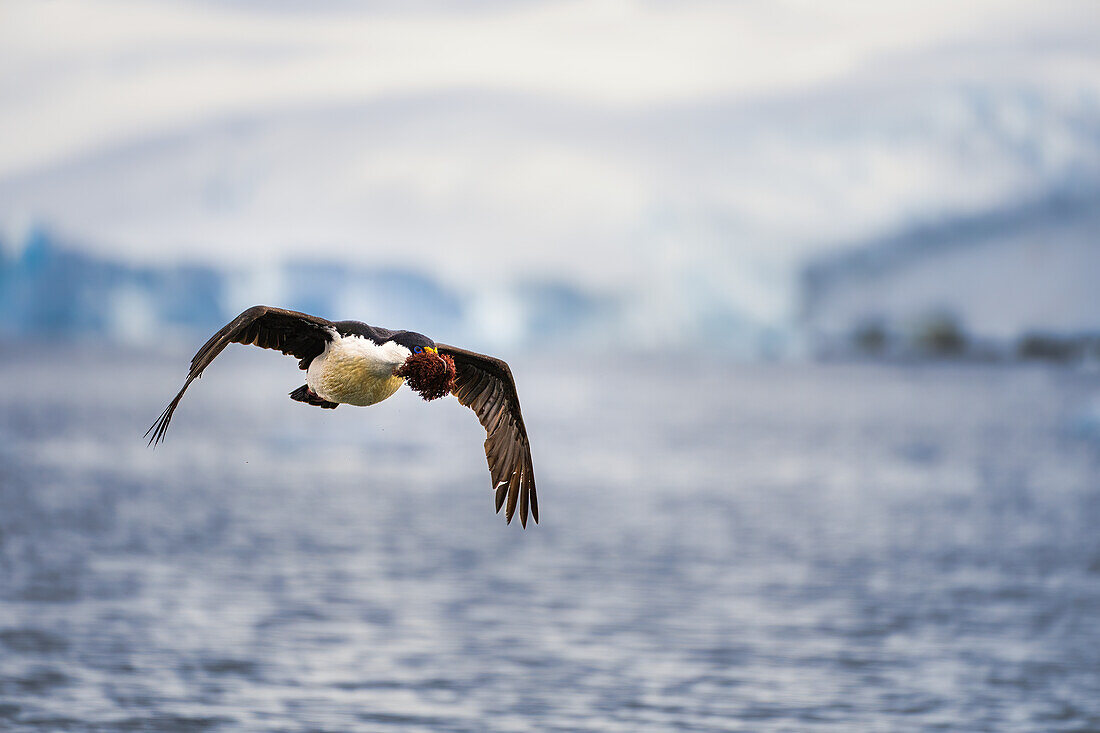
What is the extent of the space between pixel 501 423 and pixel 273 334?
3079 mm

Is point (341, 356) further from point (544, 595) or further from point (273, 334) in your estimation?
point (544, 595)

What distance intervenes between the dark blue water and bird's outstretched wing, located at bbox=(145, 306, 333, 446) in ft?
70.2

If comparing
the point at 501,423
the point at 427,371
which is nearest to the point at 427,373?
the point at 427,371

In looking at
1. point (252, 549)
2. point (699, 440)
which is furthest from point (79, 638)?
point (699, 440)

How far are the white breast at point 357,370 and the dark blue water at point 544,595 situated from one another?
2191 cm

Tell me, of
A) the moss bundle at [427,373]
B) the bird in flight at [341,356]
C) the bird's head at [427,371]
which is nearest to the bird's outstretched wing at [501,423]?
the bird in flight at [341,356]

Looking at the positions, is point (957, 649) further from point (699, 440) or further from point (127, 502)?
point (699, 440)

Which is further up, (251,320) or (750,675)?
(251,320)

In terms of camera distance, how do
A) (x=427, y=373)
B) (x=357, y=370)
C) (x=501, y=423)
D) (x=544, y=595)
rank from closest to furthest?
(x=427, y=373) < (x=357, y=370) < (x=501, y=423) < (x=544, y=595)

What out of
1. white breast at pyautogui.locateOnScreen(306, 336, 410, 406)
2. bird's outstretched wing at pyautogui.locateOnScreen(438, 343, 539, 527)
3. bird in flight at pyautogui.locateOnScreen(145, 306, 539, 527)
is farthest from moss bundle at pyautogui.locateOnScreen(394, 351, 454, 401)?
bird's outstretched wing at pyautogui.locateOnScreen(438, 343, 539, 527)

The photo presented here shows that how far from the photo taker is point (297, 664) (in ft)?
121

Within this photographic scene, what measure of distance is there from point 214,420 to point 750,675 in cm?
10121

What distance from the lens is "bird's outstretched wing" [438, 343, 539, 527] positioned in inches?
548

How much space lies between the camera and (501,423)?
14266 mm
